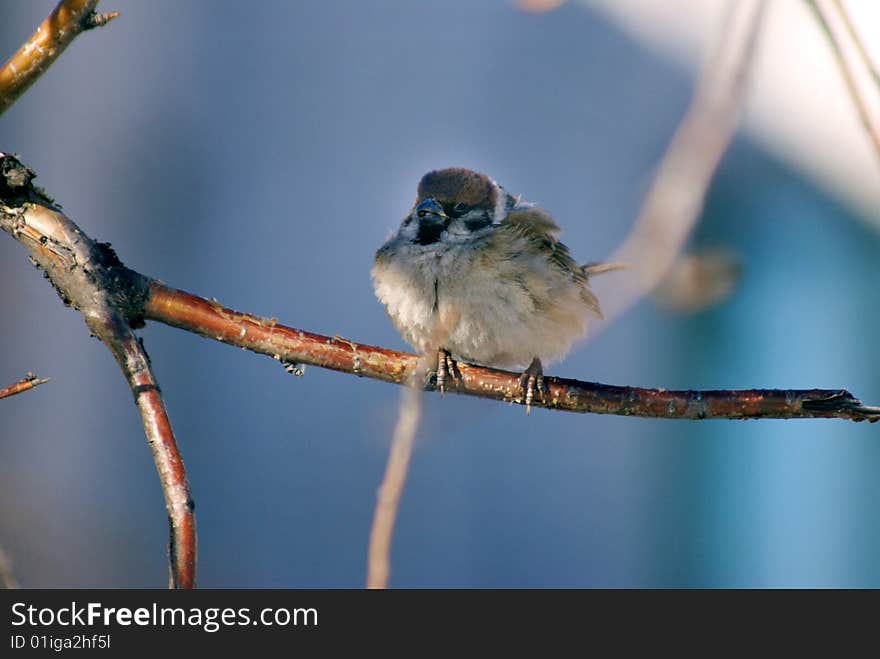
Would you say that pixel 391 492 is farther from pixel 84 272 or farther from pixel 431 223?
pixel 431 223

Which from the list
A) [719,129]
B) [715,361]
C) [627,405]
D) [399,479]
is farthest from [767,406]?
[715,361]

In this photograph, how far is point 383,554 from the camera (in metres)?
0.94

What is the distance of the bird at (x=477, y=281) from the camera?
219 centimetres

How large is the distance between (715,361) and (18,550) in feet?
9.10

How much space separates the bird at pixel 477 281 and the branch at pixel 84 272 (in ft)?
2.59

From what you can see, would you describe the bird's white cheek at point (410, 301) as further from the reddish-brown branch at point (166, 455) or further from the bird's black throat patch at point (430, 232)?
the reddish-brown branch at point (166, 455)

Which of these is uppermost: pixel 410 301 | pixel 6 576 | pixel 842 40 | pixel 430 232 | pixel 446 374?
pixel 430 232

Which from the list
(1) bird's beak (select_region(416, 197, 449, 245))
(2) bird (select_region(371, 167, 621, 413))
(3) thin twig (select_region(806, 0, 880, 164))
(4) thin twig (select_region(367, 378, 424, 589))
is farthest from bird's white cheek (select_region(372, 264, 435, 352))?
(3) thin twig (select_region(806, 0, 880, 164))

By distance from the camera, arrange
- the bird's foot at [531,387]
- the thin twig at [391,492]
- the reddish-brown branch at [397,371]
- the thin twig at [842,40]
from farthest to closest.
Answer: the bird's foot at [531,387]
the reddish-brown branch at [397,371]
the thin twig at [391,492]
the thin twig at [842,40]

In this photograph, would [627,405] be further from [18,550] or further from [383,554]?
[18,550]

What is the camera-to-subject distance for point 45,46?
1219 millimetres

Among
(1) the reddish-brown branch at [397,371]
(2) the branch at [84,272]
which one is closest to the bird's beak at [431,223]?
(1) the reddish-brown branch at [397,371]

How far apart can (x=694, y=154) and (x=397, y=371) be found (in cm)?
77

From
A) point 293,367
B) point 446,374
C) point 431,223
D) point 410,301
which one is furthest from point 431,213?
point 293,367
